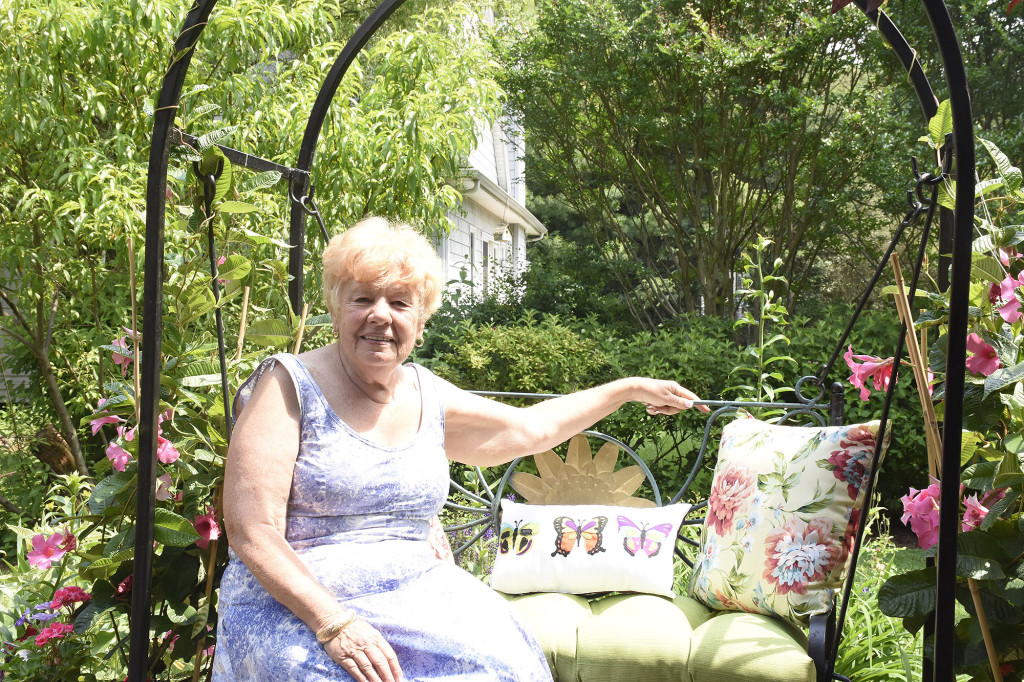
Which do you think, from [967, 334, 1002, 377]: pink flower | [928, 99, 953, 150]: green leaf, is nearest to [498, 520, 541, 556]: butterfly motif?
[967, 334, 1002, 377]: pink flower

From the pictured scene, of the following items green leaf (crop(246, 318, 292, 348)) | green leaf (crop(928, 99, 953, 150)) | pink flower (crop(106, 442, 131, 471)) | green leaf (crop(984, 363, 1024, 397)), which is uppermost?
green leaf (crop(928, 99, 953, 150))

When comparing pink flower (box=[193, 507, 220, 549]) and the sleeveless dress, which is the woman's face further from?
pink flower (box=[193, 507, 220, 549])

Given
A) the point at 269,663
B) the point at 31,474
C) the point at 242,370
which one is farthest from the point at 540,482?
the point at 31,474

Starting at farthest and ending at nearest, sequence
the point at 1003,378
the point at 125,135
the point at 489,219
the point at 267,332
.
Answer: the point at 489,219, the point at 125,135, the point at 267,332, the point at 1003,378

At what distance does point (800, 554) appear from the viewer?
227 centimetres

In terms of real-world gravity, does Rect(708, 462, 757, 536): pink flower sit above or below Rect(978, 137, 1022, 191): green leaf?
below

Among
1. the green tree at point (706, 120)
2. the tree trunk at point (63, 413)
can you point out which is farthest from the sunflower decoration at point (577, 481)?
the green tree at point (706, 120)

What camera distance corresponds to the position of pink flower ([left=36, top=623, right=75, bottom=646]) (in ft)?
7.28

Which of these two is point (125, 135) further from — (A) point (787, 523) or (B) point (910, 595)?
(B) point (910, 595)

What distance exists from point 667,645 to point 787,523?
1.61 ft

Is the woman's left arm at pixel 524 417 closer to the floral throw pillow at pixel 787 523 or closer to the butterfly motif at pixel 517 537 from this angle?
the floral throw pillow at pixel 787 523

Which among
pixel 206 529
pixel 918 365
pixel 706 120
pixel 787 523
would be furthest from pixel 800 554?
pixel 706 120

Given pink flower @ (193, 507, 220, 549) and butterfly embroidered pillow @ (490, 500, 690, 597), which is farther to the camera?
butterfly embroidered pillow @ (490, 500, 690, 597)

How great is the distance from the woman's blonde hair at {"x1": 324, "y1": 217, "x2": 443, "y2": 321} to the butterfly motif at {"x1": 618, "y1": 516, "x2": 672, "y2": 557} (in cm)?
105
